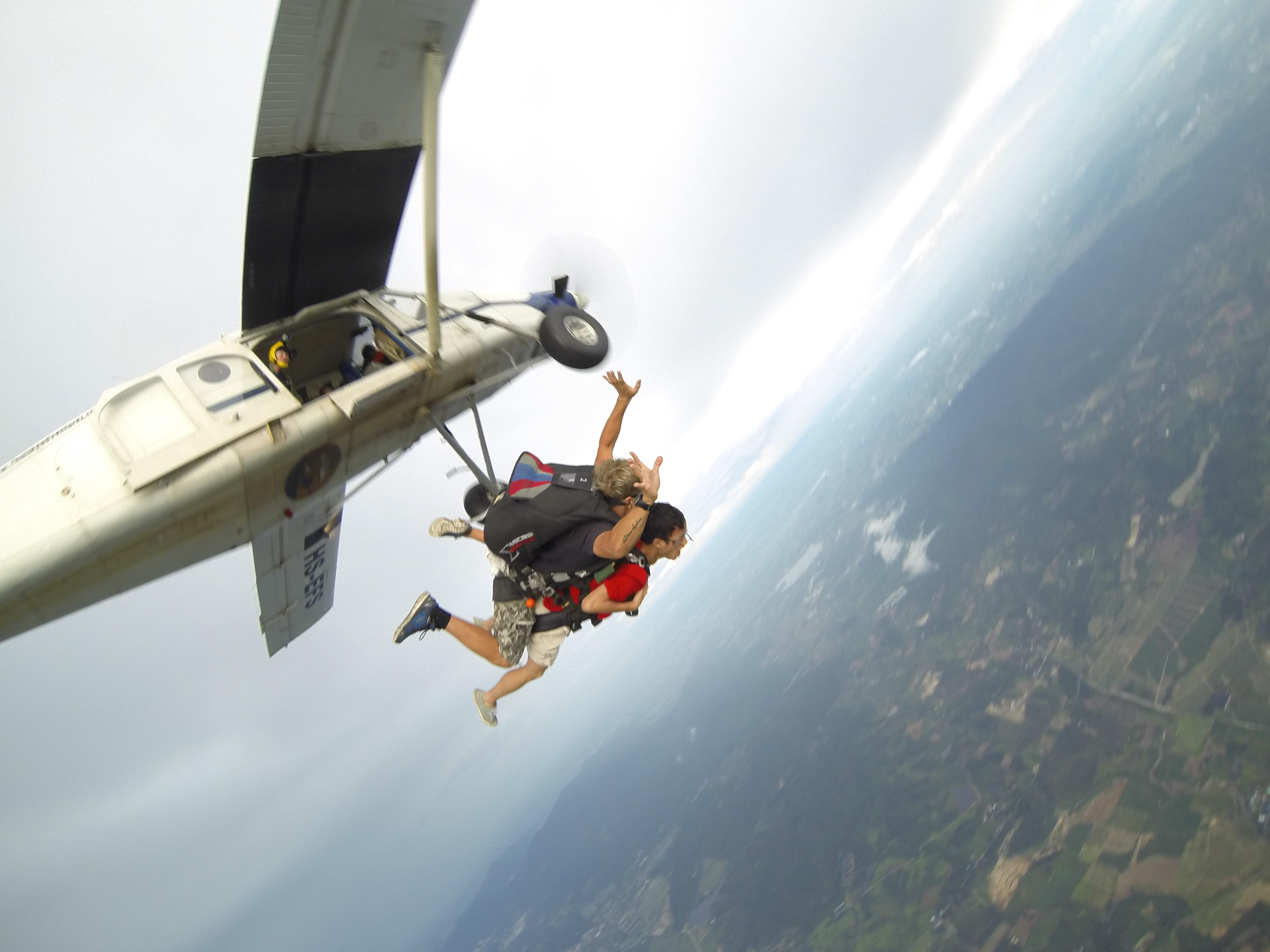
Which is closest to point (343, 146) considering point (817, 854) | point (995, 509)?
point (817, 854)

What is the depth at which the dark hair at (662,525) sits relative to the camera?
13.8 feet

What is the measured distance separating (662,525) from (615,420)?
0.92 m

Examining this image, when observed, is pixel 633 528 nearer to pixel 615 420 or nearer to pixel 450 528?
pixel 615 420

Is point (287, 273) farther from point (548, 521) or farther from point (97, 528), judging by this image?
point (548, 521)

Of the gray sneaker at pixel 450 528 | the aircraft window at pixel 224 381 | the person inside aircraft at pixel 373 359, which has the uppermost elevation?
the person inside aircraft at pixel 373 359

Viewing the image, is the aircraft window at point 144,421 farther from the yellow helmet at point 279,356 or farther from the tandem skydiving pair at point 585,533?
the tandem skydiving pair at point 585,533

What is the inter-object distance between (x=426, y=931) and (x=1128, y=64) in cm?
32416

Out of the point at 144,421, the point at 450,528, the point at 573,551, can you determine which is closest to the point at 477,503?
the point at 450,528

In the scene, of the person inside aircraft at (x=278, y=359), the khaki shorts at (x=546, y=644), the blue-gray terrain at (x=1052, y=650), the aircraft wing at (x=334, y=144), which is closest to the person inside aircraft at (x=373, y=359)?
the aircraft wing at (x=334, y=144)

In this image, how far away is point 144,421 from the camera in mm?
4008

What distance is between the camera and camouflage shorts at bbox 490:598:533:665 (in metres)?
4.98

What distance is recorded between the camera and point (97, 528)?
11.6 ft

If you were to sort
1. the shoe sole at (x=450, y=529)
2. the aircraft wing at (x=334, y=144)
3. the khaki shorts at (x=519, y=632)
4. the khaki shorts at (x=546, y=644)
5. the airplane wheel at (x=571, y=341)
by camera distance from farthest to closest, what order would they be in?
the shoe sole at (x=450, y=529)
the airplane wheel at (x=571, y=341)
the khaki shorts at (x=546, y=644)
the khaki shorts at (x=519, y=632)
the aircraft wing at (x=334, y=144)

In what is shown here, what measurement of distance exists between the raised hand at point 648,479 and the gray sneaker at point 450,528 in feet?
7.15
